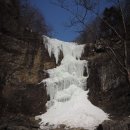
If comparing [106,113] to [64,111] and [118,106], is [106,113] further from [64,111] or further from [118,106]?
[64,111]

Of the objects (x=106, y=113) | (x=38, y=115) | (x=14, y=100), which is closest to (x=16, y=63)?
(x=14, y=100)

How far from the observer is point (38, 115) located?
64.0 ft

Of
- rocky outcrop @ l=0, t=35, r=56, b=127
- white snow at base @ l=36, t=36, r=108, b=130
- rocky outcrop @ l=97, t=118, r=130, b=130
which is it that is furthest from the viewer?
rocky outcrop @ l=0, t=35, r=56, b=127

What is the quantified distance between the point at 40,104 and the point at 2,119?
140 inches

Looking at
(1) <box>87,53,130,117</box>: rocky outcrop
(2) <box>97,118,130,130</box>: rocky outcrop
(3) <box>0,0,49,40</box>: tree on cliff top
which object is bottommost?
(2) <box>97,118,130,130</box>: rocky outcrop

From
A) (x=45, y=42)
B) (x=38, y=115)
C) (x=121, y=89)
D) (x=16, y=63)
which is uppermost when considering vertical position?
(x=45, y=42)

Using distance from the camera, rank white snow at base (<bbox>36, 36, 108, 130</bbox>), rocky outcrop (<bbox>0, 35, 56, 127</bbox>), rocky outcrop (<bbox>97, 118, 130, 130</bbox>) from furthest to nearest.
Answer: rocky outcrop (<bbox>0, 35, 56, 127</bbox>)
white snow at base (<bbox>36, 36, 108, 130</bbox>)
rocky outcrop (<bbox>97, 118, 130, 130</bbox>)

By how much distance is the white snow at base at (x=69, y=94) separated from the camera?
57.9ft

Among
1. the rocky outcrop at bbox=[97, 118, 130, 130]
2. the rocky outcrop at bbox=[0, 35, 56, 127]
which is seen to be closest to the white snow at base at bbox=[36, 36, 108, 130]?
the rocky outcrop at bbox=[0, 35, 56, 127]

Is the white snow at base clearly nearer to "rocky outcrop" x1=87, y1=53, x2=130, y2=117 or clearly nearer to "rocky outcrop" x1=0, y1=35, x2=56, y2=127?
"rocky outcrop" x1=87, y1=53, x2=130, y2=117

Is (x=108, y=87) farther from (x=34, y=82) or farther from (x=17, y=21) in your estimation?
(x=17, y=21)

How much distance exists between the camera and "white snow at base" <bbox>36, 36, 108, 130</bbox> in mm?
17656

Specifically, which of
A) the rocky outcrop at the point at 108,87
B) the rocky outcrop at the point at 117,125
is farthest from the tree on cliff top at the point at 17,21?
the rocky outcrop at the point at 117,125

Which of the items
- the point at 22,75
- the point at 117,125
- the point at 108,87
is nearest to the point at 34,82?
the point at 22,75
